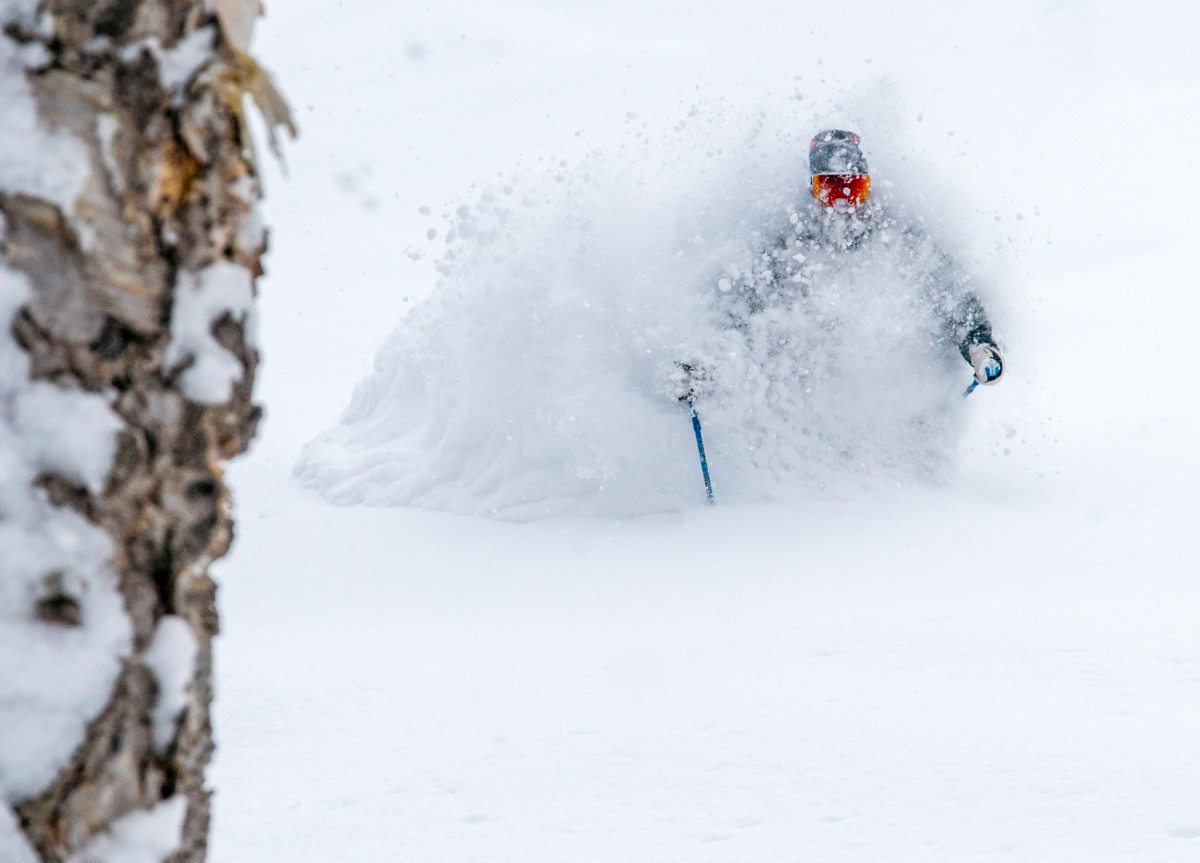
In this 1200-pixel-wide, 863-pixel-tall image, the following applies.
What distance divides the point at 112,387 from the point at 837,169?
4.78 meters

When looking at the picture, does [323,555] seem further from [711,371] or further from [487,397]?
[711,371]

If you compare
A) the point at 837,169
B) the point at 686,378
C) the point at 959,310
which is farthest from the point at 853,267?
the point at 686,378

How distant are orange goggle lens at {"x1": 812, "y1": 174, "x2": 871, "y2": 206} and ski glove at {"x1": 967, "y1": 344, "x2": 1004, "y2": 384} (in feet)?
3.41

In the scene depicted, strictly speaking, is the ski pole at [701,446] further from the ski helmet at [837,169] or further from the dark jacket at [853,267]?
the ski helmet at [837,169]

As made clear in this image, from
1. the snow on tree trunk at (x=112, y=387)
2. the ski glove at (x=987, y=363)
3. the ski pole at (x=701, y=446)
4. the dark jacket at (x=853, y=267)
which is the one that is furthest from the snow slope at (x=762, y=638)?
the snow on tree trunk at (x=112, y=387)

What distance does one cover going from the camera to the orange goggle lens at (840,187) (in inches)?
198

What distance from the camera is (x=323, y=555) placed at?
15.3 ft

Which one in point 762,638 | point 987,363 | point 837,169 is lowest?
point 762,638

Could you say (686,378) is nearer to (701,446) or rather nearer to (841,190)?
(701,446)

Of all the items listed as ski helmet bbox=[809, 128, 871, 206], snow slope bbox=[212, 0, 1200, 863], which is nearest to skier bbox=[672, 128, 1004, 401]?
ski helmet bbox=[809, 128, 871, 206]

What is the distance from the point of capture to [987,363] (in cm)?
507

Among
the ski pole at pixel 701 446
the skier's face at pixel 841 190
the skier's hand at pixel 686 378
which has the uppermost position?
the skier's face at pixel 841 190

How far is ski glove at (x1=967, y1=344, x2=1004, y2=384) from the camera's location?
500cm

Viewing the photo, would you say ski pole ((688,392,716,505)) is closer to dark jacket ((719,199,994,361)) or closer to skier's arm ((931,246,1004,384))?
dark jacket ((719,199,994,361))
